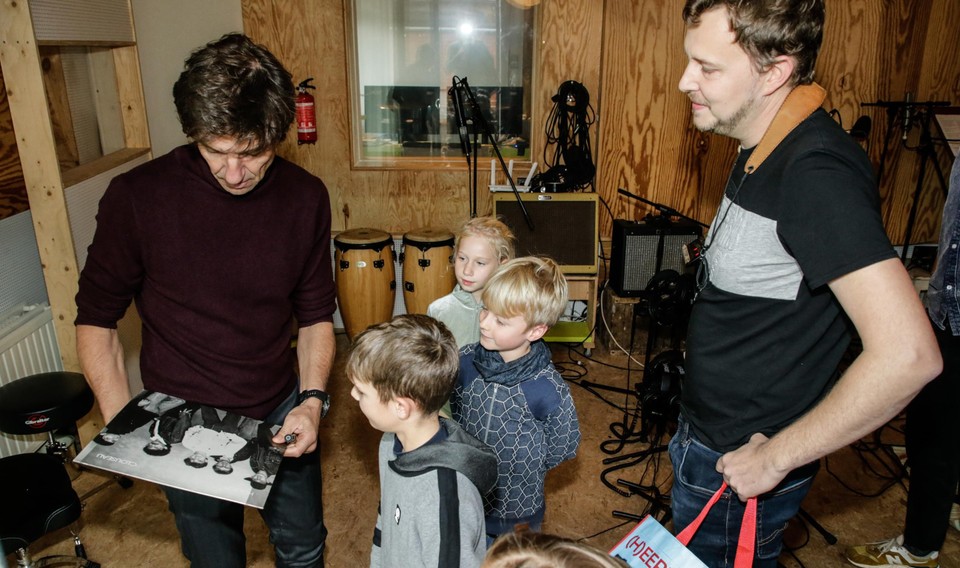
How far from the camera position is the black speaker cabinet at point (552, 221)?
4.04 metres

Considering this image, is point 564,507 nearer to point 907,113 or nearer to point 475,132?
point 475,132

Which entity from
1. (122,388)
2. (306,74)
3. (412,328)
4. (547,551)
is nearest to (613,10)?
(306,74)

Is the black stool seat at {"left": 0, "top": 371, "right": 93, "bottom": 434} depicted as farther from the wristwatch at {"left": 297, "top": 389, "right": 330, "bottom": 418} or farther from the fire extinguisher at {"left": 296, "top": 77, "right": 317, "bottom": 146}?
the fire extinguisher at {"left": 296, "top": 77, "right": 317, "bottom": 146}

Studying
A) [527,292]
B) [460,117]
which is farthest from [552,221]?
[527,292]

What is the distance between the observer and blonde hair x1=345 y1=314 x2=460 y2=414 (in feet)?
4.59

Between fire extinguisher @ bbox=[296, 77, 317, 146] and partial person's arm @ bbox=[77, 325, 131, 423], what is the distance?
2783 mm

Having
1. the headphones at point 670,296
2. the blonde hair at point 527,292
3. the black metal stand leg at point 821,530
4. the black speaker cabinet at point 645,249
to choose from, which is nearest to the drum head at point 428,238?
the black speaker cabinet at point 645,249

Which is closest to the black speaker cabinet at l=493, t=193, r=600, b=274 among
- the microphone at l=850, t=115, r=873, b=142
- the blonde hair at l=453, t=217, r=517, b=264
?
the blonde hair at l=453, t=217, r=517, b=264

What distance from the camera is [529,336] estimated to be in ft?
6.01

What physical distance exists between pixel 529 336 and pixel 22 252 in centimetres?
242

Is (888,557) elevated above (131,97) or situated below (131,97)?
below

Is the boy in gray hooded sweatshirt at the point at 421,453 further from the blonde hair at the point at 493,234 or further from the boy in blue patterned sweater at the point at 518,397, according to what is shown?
the blonde hair at the point at 493,234

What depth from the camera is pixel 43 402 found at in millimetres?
2268

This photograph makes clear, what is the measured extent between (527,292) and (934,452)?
1496mm
